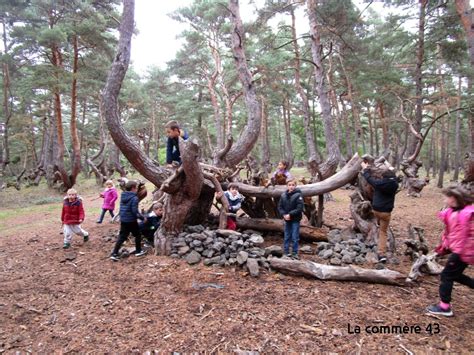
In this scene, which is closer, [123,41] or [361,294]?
[361,294]

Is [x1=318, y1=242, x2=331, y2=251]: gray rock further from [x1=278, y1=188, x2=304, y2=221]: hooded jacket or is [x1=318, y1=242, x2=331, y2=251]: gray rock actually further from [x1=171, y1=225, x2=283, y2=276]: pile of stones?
[x1=171, y1=225, x2=283, y2=276]: pile of stones

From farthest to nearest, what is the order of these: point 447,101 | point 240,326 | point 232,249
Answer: point 447,101
point 232,249
point 240,326

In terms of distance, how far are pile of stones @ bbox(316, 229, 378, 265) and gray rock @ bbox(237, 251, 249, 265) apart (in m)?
1.46

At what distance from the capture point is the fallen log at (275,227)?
5.79 m

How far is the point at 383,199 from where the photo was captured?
4754 mm

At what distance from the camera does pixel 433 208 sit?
999cm

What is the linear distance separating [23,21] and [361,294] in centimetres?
→ 2005

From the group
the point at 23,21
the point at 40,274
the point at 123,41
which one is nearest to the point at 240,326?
the point at 40,274

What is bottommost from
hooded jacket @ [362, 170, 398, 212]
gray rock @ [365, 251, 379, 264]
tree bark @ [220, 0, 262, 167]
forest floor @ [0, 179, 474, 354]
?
forest floor @ [0, 179, 474, 354]

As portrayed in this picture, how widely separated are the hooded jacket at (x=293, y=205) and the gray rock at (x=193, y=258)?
5.74 feet

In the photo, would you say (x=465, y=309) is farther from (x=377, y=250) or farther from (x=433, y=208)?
(x=433, y=208)

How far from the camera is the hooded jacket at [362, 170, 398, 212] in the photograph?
4.64m

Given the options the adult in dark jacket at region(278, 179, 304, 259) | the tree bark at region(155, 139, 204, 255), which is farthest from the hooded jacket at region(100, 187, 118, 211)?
the adult in dark jacket at region(278, 179, 304, 259)

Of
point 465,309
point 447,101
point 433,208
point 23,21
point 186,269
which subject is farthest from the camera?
point 23,21
